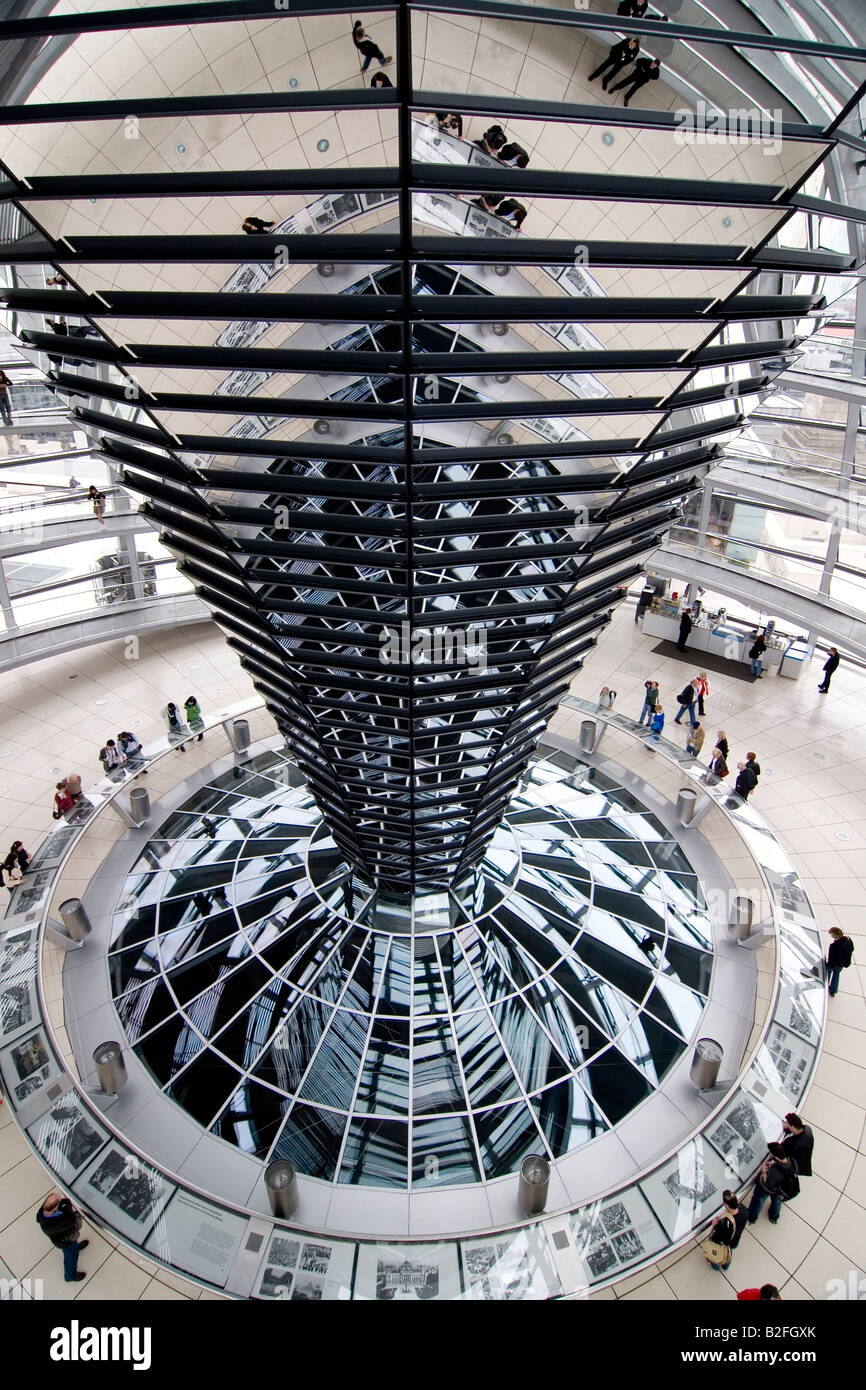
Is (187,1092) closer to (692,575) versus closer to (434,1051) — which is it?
(434,1051)

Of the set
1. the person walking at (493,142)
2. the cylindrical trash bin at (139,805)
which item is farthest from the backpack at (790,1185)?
the cylindrical trash bin at (139,805)

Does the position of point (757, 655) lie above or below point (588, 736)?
above

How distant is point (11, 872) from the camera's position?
1432 centimetres

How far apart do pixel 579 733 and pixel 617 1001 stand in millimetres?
7026

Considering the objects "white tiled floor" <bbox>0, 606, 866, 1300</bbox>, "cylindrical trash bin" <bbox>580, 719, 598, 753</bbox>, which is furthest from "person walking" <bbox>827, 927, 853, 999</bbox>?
"cylindrical trash bin" <bbox>580, 719, 598, 753</bbox>

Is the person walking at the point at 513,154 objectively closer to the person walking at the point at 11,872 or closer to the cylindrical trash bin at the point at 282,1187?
the cylindrical trash bin at the point at 282,1187

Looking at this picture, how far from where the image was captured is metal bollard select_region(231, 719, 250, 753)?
17469mm

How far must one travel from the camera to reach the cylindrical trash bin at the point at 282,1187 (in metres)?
9.45

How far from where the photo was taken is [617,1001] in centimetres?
1241

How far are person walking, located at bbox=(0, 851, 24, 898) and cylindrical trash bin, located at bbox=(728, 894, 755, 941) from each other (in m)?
11.9

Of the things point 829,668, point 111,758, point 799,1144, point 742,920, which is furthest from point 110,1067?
point 829,668

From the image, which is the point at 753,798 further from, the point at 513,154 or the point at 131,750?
the point at 513,154

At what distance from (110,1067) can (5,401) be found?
15343 millimetres

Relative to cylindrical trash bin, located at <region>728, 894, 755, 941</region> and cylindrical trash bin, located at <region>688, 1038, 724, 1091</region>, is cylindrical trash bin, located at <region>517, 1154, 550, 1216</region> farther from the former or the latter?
cylindrical trash bin, located at <region>728, 894, 755, 941</region>
